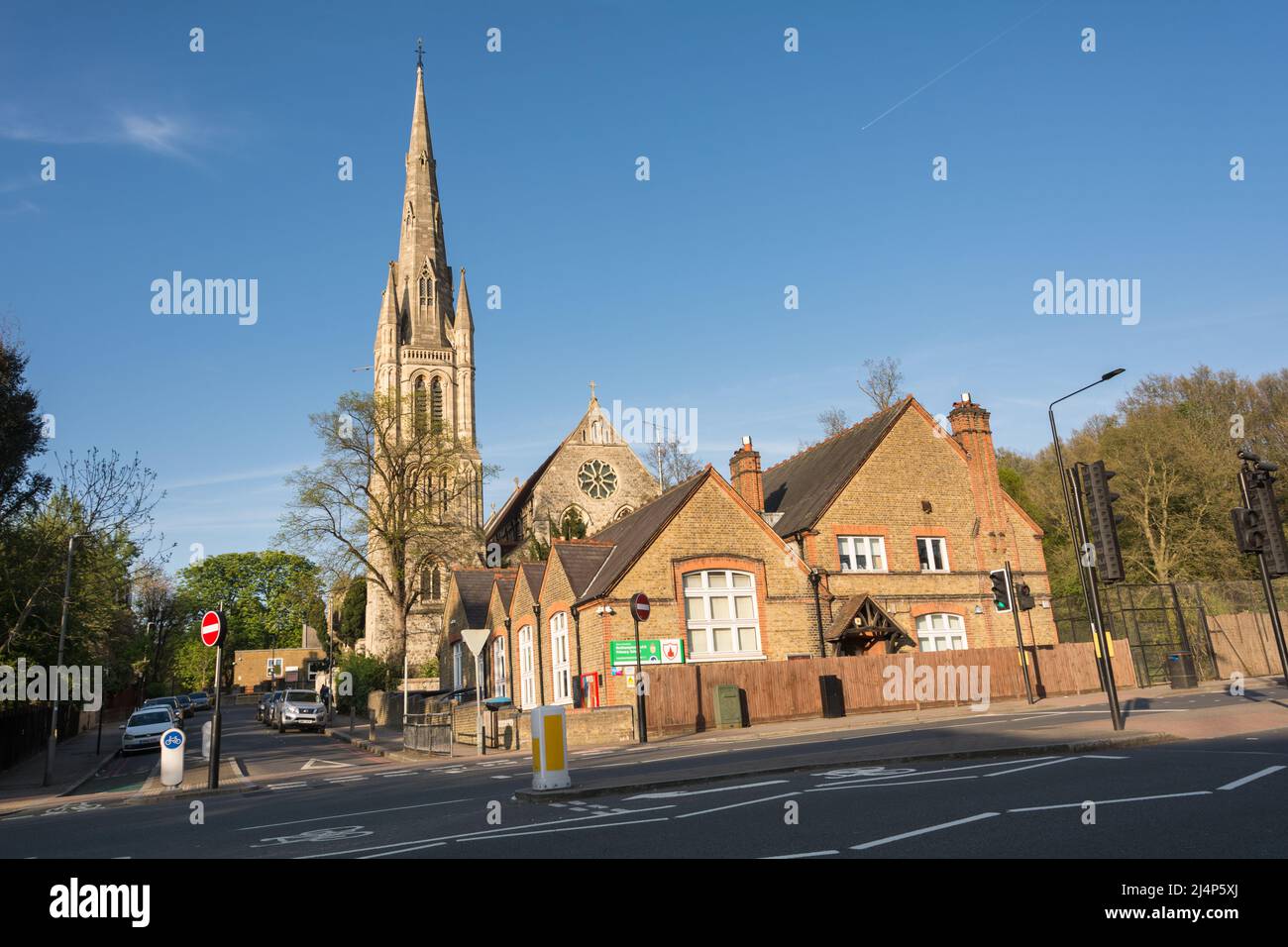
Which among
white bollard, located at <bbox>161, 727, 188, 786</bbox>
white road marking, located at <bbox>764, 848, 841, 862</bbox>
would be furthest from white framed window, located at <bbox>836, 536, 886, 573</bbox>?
white road marking, located at <bbox>764, 848, 841, 862</bbox>

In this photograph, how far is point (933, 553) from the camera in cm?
3266

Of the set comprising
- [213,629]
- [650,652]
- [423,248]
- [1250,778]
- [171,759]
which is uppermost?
[423,248]

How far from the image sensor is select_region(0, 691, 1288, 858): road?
709 cm

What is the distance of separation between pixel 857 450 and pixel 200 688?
93.7 metres

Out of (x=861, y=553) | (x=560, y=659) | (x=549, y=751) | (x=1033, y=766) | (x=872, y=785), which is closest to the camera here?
(x=872, y=785)

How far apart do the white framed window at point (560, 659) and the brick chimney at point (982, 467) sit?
16200 millimetres

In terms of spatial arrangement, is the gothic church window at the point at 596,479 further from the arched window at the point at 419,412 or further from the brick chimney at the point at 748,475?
the brick chimney at the point at 748,475

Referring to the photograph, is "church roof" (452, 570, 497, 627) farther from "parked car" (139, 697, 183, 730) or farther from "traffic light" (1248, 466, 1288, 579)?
"traffic light" (1248, 466, 1288, 579)

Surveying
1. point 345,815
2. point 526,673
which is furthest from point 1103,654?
point 526,673

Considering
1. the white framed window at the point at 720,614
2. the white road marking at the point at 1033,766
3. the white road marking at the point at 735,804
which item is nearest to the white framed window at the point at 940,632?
the white framed window at the point at 720,614

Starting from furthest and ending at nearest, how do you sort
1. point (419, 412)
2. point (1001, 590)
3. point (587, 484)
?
1. point (587, 484)
2. point (419, 412)
3. point (1001, 590)

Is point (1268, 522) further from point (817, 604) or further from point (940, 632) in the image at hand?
point (940, 632)

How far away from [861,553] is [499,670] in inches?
580
